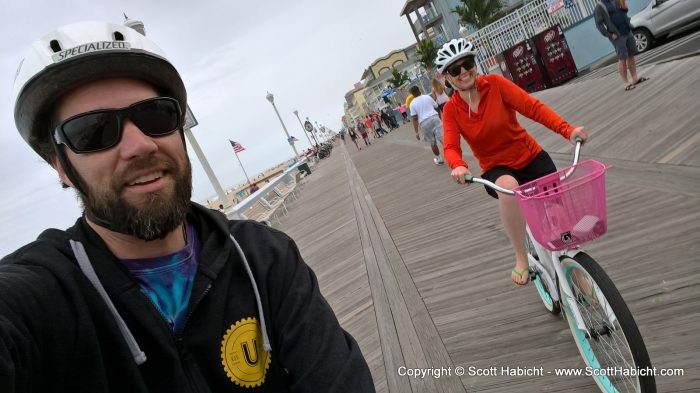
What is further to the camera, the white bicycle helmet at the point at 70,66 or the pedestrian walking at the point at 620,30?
the pedestrian walking at the point at 620,30

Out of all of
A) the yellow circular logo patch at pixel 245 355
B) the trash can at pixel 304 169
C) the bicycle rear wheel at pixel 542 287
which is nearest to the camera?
the yellow circular logo patch at pixel 245 355

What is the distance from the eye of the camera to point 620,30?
27.3 ft

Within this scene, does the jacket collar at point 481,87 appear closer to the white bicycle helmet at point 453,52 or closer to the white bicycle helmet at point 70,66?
the white bicycle helmet at point 453,52

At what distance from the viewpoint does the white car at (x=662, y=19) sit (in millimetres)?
11500

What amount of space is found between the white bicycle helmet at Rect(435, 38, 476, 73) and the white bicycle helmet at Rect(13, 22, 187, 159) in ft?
6.73

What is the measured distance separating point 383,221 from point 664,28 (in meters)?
10.8

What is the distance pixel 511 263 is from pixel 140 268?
3.39 meters

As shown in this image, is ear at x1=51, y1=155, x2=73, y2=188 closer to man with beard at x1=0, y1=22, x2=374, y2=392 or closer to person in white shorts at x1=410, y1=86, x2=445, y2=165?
man with beard at x1=0, y1=22, x2=374, y2=392

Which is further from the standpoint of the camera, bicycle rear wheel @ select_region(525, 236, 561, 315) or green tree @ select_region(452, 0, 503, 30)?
green tree @ select_region(452, 0, 503, 30)

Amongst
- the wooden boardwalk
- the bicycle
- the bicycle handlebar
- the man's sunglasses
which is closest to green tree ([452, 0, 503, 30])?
the wooden boardwalk

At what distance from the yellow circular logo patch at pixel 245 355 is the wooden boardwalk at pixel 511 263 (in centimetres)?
173

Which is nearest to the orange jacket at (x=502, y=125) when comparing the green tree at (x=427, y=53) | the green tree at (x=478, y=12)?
the green tree at (x=427, y=53)

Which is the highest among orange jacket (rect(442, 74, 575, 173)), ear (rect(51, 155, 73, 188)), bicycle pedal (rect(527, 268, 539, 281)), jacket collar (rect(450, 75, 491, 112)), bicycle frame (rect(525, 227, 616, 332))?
ear (rect(51, 155, 73, 188))

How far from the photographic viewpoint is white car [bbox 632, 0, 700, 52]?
1150 cm
